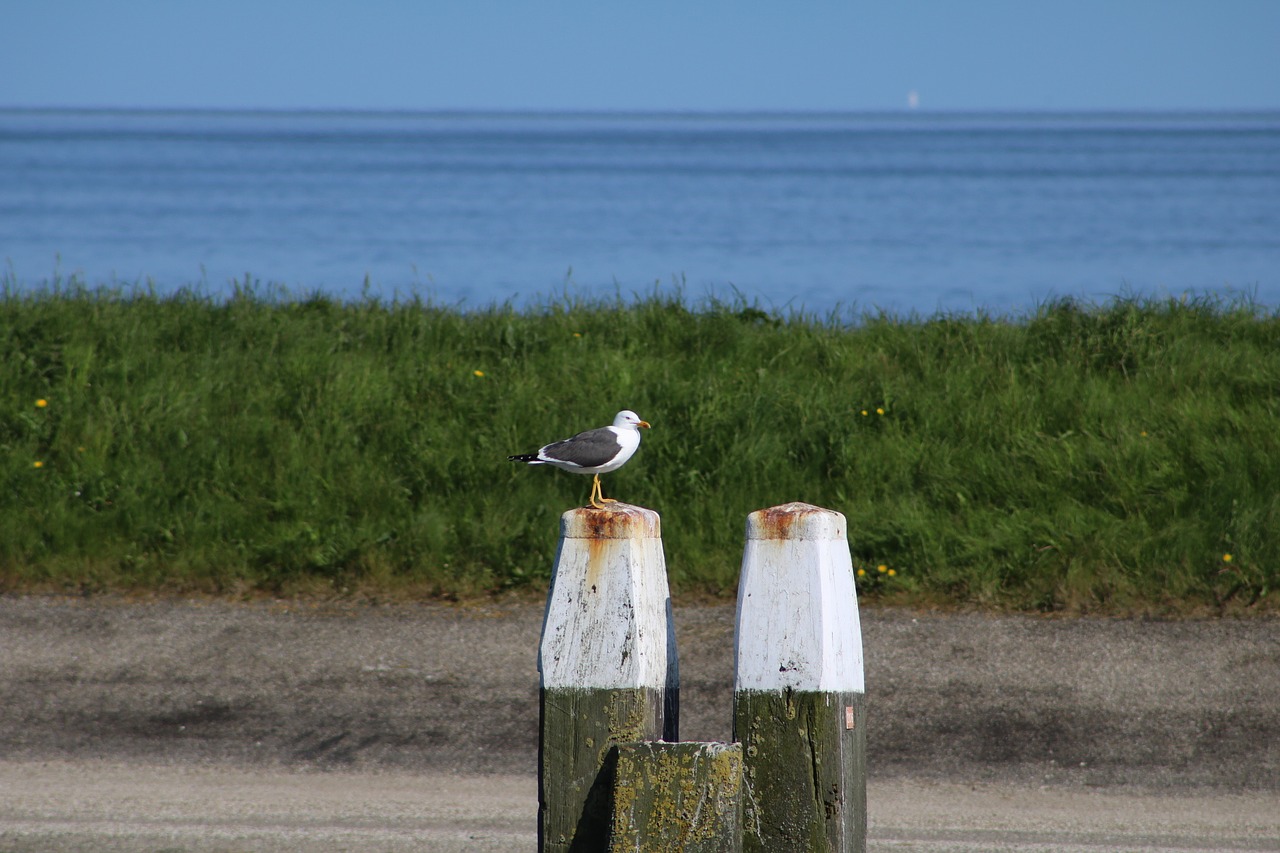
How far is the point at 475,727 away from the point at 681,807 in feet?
11.2

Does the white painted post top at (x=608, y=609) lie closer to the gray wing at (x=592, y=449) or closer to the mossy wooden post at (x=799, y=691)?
the mossy wooden post at (x=799, y=691)

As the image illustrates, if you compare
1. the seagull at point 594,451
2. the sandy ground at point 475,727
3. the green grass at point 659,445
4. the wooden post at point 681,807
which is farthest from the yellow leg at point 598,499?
the green grass at point 659,445

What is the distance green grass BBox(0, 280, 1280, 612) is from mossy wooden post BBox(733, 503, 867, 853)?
4.83 metres

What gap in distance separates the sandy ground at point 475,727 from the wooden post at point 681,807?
231cm

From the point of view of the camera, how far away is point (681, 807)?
7.68ft

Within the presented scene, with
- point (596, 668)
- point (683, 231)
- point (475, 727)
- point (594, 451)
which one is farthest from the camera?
point (683, 231)

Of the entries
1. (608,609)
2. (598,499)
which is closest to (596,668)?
(608,609)

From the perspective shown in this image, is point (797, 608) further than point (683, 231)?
No

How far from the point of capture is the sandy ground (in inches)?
183

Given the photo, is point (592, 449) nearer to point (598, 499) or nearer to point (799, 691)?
point (598, 499)

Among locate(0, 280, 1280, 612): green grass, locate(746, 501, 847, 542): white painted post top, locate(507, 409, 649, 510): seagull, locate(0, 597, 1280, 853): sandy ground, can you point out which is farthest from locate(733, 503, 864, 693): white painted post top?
locate(0, 280, 1280, 612): green grass

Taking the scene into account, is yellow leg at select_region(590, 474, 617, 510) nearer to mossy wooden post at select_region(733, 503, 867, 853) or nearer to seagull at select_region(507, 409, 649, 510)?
seagull at select_region(507, 409, 649, 510)

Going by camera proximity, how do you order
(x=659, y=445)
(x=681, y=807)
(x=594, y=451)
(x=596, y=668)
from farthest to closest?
1. (x=659, y=445)
2. (x=594, y=451)
3. (x=596, y=668)
4. (x=681, y=807)

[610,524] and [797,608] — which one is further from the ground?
[610,524]
